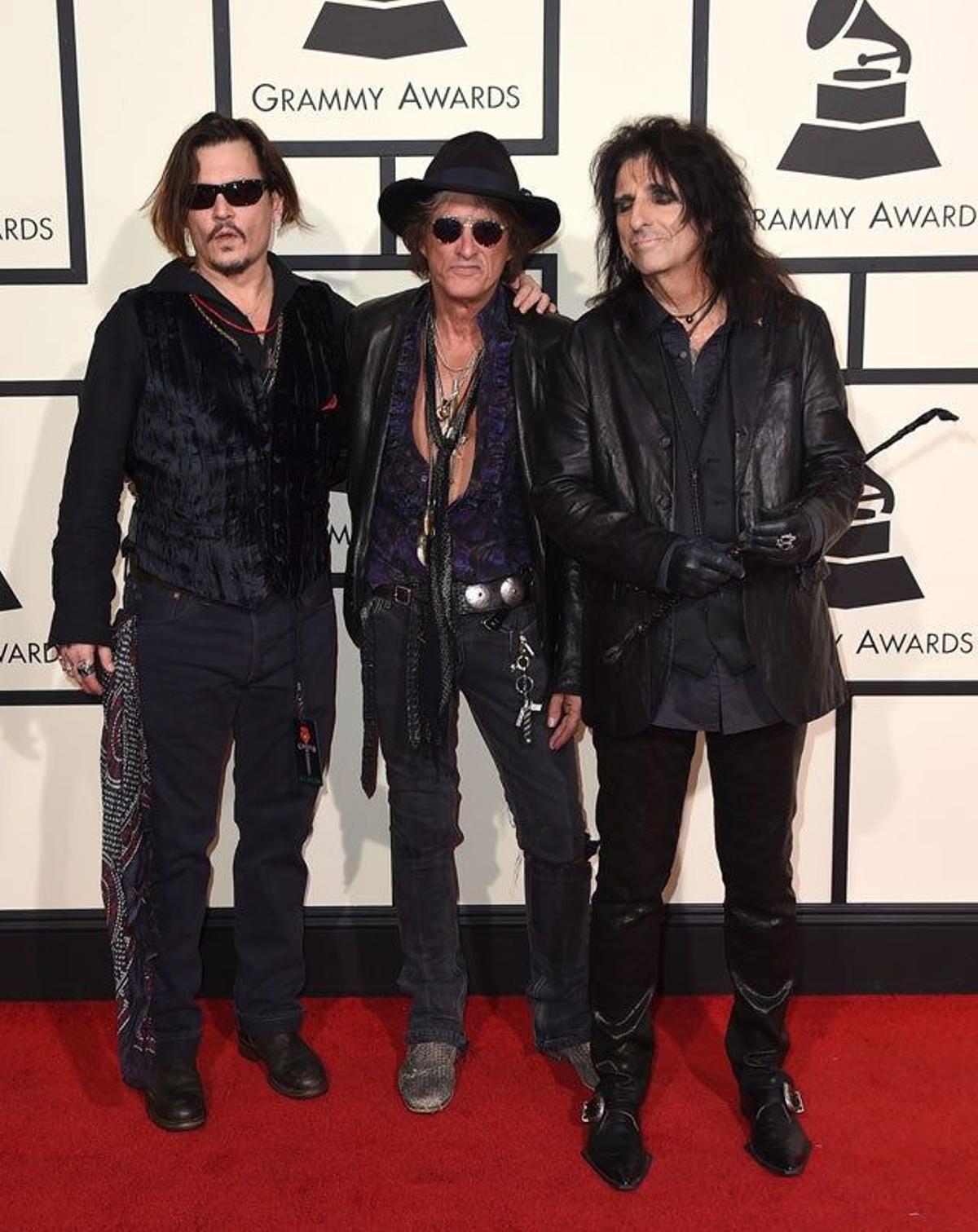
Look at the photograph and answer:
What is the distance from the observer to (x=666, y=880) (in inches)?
109

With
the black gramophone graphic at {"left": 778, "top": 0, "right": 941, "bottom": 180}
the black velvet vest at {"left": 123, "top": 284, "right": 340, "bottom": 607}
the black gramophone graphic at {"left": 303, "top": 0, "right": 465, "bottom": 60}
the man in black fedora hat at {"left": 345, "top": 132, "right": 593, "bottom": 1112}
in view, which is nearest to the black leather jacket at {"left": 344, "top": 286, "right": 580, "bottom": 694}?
the man in black fedora hat at {"left": 345, "top": 132, "right": 593, "bottom": 1112}

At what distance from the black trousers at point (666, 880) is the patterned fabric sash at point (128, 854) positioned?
3.14 ft

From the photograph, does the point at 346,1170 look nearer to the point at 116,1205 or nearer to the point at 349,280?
the point at 116,1205

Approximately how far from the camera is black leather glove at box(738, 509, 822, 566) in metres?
2.38

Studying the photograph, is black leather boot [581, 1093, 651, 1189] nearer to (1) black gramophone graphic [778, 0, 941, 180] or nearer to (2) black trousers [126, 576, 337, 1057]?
(2) black trousers [126, 576, 337, 1057]

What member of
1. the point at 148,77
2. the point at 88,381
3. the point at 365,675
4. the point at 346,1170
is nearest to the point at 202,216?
the point at 88,381

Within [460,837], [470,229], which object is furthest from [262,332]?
[460,837]

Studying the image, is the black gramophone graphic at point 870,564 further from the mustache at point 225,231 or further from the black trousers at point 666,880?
the mustache at point 225,231

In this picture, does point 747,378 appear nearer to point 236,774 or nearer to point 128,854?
point 236,774

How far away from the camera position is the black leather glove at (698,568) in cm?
238

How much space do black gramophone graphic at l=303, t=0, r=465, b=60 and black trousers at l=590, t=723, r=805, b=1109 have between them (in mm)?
1711

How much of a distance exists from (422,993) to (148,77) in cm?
222

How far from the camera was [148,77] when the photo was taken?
319 cm

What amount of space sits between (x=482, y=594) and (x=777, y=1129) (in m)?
1.23
